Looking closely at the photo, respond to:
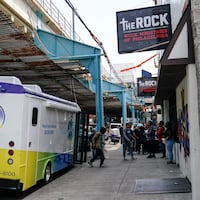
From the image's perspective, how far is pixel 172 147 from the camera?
13.2 meters

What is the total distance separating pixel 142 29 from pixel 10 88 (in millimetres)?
4102

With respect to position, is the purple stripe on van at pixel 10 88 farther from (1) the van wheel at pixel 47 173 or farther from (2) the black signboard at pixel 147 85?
(2) the black signboard at pixel 147 85

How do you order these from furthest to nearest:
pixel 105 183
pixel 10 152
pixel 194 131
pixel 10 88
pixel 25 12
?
pixel 25 12
pixel 105 183
pixel 10 88
pixel 10 152
pixel 194 131

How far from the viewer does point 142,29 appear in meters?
9.58

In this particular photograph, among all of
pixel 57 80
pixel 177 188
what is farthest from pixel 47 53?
pixel 177 188

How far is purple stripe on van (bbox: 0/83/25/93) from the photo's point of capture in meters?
7.96

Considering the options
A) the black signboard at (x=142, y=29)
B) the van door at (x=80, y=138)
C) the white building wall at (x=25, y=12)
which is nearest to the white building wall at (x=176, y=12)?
the black signboard at (x=142, y=29)

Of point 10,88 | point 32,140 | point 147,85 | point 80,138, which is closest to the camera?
point 10,88

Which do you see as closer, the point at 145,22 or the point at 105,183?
the point at 145,22

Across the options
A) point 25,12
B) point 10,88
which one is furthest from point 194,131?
point 25,12

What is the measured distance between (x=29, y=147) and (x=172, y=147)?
6834mm

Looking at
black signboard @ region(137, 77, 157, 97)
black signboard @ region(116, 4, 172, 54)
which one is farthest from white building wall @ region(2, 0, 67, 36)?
black signboard @ region(137, 77, 157, 97)

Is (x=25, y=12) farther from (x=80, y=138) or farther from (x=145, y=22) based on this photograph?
(x=80, y=138)

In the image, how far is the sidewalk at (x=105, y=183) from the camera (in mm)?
8125
